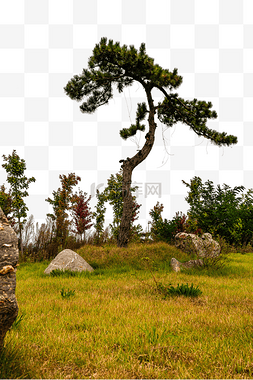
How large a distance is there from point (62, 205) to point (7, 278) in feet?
35.4

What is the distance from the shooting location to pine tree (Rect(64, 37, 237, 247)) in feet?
29.1

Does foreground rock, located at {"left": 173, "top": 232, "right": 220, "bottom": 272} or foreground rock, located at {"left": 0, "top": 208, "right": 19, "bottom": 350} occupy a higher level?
foreground rock, located at {"left": 0, "top": 208, "right": 19, "bottom": 350}

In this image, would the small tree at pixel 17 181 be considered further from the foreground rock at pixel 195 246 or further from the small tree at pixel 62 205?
the foreground rock at pixel 195 246

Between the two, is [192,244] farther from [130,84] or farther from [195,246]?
[130,84]

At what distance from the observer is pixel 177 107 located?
10.9 m

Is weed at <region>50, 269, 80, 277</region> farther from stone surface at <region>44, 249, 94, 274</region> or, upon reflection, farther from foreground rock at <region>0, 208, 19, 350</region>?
foreground rock at <region>0, 208, 19, 350</region>

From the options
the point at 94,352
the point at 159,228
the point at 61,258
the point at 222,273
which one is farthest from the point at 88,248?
the point at 94,352

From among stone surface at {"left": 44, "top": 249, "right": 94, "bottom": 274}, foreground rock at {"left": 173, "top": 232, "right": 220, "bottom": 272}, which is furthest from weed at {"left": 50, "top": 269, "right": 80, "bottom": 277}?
foreground rock at {"left": 173, "top": 232, "right": 220, "bottom": 272}

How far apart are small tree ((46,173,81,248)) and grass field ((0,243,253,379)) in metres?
5.59

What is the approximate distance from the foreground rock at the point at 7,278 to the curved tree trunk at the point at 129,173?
7.50m

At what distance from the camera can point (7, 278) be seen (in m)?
1.85

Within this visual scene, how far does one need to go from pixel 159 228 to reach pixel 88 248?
561 centimetres

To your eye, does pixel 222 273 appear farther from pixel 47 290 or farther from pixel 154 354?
pixel 154 354

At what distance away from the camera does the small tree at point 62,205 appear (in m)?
10.7
